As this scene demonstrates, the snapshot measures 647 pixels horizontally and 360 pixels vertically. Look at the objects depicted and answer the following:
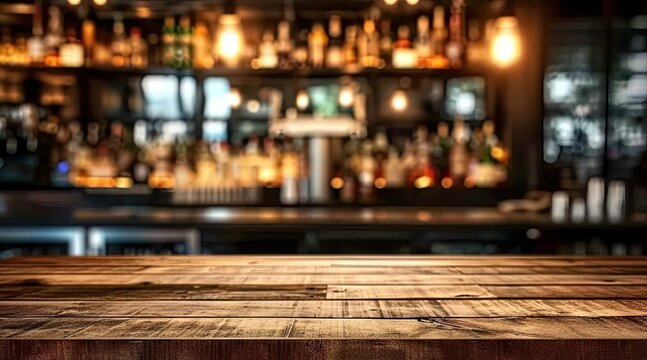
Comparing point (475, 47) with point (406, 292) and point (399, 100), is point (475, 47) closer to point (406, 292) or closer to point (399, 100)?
point (399, 100)

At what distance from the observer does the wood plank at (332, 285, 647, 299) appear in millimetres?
979

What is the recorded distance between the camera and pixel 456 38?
4020mm

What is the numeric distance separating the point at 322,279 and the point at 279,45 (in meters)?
3.18

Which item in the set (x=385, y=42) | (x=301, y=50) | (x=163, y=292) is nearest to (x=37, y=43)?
(x=301, y=50)

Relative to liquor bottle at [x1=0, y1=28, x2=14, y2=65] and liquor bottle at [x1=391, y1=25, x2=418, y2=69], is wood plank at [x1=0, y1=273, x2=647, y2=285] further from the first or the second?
liquor bottle at [x1=0, y1=28, x2=14, y2=65]

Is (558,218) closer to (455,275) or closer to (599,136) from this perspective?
(599,136)

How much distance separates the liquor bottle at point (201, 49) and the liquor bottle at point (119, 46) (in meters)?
0.44

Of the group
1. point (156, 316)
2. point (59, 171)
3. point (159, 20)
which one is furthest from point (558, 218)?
point (59, 171)

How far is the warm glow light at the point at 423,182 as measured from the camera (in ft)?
13.4

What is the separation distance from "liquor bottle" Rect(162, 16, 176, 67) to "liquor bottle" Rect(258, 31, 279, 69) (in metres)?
0.53

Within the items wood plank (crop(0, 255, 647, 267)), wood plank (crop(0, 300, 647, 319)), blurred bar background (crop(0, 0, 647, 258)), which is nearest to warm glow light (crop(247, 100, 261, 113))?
blurred bar background (crop(0, 0, 647, 258))

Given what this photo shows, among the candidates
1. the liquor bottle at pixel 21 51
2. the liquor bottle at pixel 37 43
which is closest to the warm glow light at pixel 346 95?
the liquor bottle at pixel 37 43

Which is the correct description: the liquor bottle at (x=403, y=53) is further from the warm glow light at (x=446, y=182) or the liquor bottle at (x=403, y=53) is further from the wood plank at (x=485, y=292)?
the wood plank at (x=485, y=292)

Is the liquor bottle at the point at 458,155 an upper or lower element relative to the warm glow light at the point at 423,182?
upper
